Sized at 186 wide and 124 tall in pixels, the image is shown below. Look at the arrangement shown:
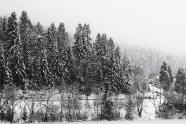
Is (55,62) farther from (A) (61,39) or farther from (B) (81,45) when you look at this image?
(A) (61,39)

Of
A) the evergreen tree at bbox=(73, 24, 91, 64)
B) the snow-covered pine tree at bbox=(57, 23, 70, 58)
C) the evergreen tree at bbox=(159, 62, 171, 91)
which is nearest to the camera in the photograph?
the evergreen tree at bbox=(73, 24, 91, 64)

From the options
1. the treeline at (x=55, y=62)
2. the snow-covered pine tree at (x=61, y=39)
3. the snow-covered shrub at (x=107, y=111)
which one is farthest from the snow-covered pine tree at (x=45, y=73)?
the snow-covered shrub at (x=107, y=111)

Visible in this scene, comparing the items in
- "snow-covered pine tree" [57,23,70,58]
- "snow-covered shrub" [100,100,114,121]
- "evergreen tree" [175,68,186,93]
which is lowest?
"snow-covered shrub" [100,100,114,121]

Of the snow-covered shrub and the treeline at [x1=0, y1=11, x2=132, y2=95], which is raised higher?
the treeline at [x1=0, y1=11, x2=132, y2=95]

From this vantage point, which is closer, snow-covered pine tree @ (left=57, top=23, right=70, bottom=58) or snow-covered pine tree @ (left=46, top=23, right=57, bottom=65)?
snow-covered pine tree @ (left=46, top=23, right=57, bottom=65)

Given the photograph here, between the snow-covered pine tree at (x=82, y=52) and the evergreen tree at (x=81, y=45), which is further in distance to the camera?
the evergreen tree at (x=81, y=45)

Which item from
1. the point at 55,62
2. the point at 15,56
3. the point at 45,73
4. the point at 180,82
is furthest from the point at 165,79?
the point at 15,56

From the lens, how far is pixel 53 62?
170 ft

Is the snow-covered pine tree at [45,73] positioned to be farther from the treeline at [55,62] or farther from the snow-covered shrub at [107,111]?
the snow-covered shrub at [107,111]

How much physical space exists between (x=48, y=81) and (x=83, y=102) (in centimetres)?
890

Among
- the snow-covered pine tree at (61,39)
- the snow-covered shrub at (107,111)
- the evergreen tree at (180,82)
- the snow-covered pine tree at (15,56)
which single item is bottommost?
the snow-covered shrub at (107,111)

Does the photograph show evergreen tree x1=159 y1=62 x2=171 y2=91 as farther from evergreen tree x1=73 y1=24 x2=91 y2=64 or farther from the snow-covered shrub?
the snow-covered shrub

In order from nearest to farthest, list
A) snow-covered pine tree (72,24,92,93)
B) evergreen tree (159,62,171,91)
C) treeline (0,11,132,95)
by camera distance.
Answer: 1. treeline (0,11,132,95)
2. snow-covered pine tree (72,24,92,93)
3. evergreen tree (159,62,171,91)

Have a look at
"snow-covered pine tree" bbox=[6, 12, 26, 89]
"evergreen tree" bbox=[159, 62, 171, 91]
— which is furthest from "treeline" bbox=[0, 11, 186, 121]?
"evergreen tree" bbox=[159, 62, 171, 91]
